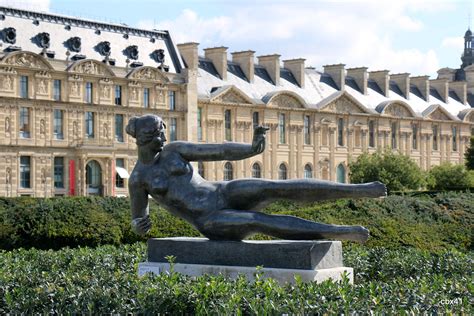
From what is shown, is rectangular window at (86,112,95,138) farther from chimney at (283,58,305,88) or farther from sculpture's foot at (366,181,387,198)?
sculpture's foot at (366,181,387,198)

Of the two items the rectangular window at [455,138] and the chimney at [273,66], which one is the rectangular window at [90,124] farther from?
the rectangular window at [455,138]

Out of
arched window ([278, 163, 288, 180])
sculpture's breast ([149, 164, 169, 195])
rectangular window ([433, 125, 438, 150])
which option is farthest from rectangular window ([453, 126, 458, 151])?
sculpture's breast ([149, 164, 169, 195])

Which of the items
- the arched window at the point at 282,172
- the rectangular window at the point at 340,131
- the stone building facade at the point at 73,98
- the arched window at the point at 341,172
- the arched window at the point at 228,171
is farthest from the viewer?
the arched window at the point at 341,172

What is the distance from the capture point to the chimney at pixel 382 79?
80500 mm

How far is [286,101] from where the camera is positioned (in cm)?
7012

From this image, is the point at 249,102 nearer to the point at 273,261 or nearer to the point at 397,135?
the point at 397,135

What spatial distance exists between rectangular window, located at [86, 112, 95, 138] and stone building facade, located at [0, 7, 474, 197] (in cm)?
6

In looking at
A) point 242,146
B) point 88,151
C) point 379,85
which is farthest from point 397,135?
point 242,146

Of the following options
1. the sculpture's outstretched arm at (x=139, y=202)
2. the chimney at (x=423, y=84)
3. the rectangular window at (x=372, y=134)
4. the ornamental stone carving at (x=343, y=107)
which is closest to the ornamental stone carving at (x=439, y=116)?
the chimney at (x=423, y=84)

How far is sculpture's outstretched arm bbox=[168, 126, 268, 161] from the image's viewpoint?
1077cm

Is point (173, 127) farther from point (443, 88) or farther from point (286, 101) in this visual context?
point (443, 88)

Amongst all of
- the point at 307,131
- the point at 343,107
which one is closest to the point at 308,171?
the point at 307,131

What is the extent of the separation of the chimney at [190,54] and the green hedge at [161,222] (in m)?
37.9

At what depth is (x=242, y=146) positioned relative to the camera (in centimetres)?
1105
